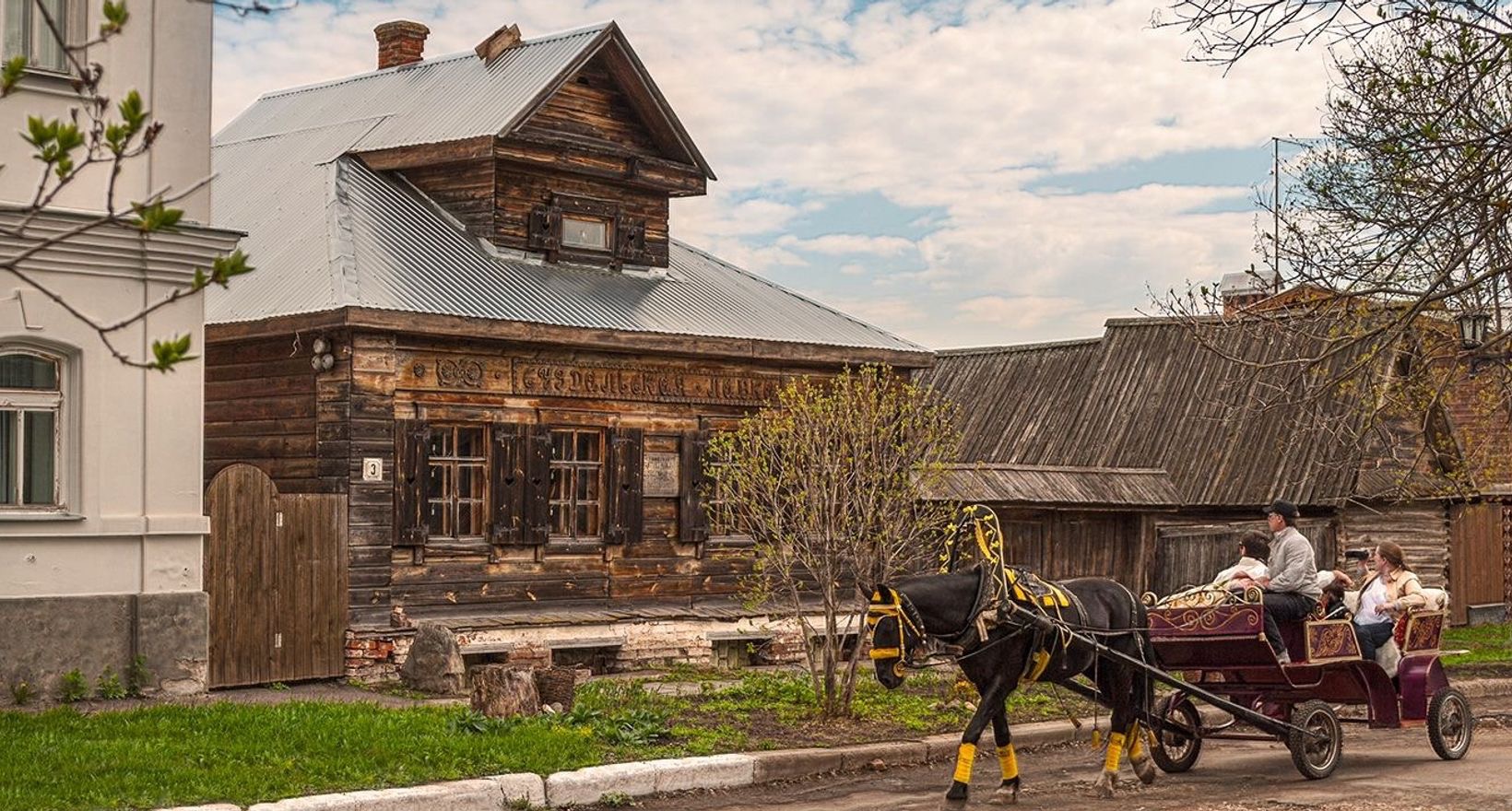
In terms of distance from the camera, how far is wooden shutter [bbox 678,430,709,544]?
19.0 m

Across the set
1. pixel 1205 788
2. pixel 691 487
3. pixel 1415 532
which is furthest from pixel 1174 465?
pixel 1205 788

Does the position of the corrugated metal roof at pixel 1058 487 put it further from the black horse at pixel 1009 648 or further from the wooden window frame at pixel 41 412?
the wooden window frame at pixel 41 412

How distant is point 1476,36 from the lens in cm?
1105

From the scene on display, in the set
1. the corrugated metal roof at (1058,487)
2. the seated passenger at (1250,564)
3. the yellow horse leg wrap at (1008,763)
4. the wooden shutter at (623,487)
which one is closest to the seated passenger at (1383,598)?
the seated passenger at (1250,564)

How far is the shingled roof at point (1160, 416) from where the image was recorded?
994 inches

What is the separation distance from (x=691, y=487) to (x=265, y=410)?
475 cm

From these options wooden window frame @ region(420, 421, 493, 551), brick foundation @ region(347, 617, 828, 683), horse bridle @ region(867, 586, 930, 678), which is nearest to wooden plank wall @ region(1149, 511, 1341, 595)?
brick foundation @ region(347, 617, 828, 683)

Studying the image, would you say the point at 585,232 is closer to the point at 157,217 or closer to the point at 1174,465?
the point at 1174,465

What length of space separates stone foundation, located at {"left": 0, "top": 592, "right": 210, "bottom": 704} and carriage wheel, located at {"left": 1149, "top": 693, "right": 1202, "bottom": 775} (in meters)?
7.68

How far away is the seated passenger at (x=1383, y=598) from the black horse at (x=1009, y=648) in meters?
1.99

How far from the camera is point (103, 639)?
43.8 ft

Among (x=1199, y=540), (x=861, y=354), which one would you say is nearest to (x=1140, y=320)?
(x=1199, y=540)

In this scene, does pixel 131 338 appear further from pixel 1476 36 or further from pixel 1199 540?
pixel 1199 540

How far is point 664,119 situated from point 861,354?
375 cm
